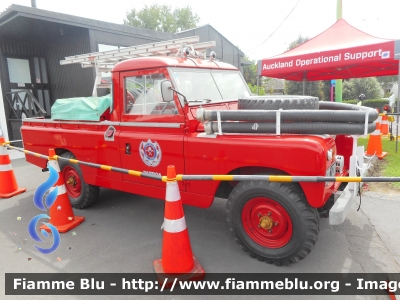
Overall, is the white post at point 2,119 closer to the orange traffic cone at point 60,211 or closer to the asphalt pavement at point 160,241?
the asphalt pavement at point 160,241

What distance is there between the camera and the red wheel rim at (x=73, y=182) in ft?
16.1

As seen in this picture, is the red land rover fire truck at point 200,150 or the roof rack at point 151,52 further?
the roof rack at point 151,52

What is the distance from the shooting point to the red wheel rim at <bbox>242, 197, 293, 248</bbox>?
9.84ft

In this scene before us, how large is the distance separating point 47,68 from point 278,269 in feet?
40.6

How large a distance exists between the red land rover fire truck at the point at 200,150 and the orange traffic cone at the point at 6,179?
0.94 metres

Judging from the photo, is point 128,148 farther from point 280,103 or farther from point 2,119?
point 2,119

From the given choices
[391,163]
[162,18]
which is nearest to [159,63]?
[391,163]

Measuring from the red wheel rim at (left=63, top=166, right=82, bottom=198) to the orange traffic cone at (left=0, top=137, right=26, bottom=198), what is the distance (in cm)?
134

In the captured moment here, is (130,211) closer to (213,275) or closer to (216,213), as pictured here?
(216,213)

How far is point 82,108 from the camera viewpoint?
446cm

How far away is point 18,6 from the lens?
29.3 feet

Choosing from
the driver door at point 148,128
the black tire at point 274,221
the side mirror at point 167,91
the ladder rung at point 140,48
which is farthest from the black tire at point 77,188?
the black tire at point 274,221

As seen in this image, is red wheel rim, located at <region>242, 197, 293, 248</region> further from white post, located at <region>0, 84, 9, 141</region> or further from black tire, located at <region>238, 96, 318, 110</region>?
white post, located at <region>0, 84, 9, 141</region>

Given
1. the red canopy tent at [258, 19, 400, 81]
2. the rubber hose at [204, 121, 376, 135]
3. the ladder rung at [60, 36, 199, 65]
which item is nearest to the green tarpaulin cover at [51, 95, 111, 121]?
the ladder rung at [60, 36, 199, 65]
